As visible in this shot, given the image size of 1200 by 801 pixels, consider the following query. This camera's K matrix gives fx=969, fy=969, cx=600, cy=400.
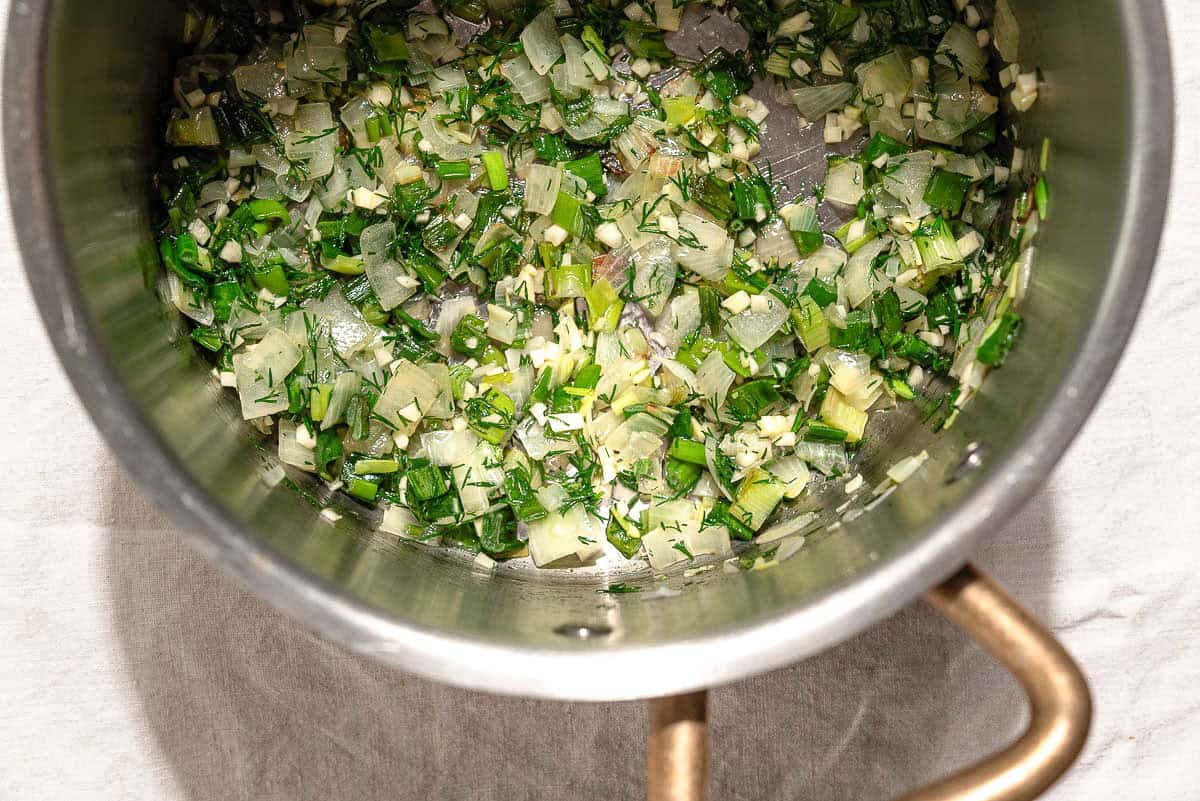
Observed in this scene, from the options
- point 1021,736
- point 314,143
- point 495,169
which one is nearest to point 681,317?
point 495,169

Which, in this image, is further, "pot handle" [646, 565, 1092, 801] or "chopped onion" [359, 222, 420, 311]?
"chopped onion" [359, 222, 420, 311]

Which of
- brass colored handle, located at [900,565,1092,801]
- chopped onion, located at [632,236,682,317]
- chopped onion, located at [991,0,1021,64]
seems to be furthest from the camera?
chopped onion, located at [632,236,682,317]

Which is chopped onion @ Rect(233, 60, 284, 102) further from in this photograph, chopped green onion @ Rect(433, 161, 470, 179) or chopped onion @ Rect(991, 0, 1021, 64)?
chopped onion @ Rect(991, 0, 1021, 64)

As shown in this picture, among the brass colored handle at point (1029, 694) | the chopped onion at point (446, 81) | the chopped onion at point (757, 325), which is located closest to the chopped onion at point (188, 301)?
the chopped onion at point (446, 81)

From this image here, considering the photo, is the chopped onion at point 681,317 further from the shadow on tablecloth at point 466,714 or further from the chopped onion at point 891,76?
the shadow on tablecloth at point 466,714

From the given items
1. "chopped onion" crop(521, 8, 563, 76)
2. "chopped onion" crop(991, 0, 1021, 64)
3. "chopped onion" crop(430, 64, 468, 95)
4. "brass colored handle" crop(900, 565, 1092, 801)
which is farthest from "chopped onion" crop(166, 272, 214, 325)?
"chopped onion" crop(991, 0, 1021, 64)

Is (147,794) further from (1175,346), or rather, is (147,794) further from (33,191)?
(1175,346)
